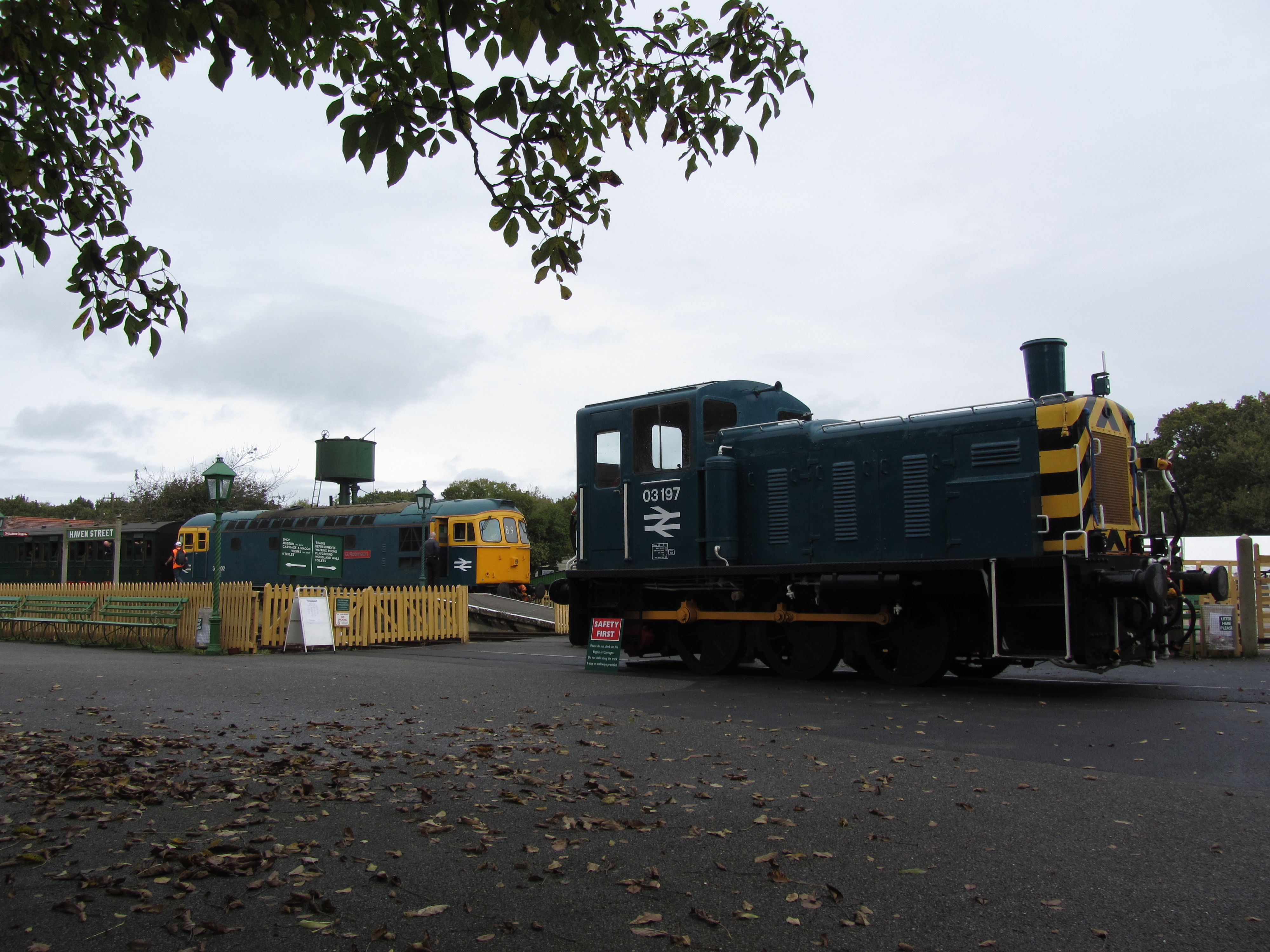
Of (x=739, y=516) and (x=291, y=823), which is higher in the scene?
(x=739, y=516)

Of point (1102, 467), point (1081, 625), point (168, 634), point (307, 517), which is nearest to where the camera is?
point (1081, 625)

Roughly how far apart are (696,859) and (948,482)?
724 cm

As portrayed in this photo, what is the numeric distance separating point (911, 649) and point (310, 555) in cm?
1390

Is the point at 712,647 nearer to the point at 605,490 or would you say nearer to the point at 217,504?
the point at 605,490

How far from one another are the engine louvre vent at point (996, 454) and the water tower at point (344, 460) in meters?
38.4

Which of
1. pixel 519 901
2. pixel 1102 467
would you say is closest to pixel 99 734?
pixel 519 901

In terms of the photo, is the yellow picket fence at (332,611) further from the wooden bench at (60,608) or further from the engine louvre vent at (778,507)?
the engine louvre vent at (778,507)

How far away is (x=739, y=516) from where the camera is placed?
482 inches

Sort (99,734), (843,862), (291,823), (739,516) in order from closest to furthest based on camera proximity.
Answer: (843,862), (291,823), (99,734), (739,516)

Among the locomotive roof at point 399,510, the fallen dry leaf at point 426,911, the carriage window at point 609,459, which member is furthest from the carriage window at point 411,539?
Answer: the fallen dry leaf at point 426,911

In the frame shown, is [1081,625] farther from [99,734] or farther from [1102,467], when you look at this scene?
[99,734]

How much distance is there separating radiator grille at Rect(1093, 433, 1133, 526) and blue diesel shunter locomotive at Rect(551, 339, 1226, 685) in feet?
0.11

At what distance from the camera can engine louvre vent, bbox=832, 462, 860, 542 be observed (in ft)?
37.3

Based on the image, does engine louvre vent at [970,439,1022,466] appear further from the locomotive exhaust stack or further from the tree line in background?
the tree line in background
